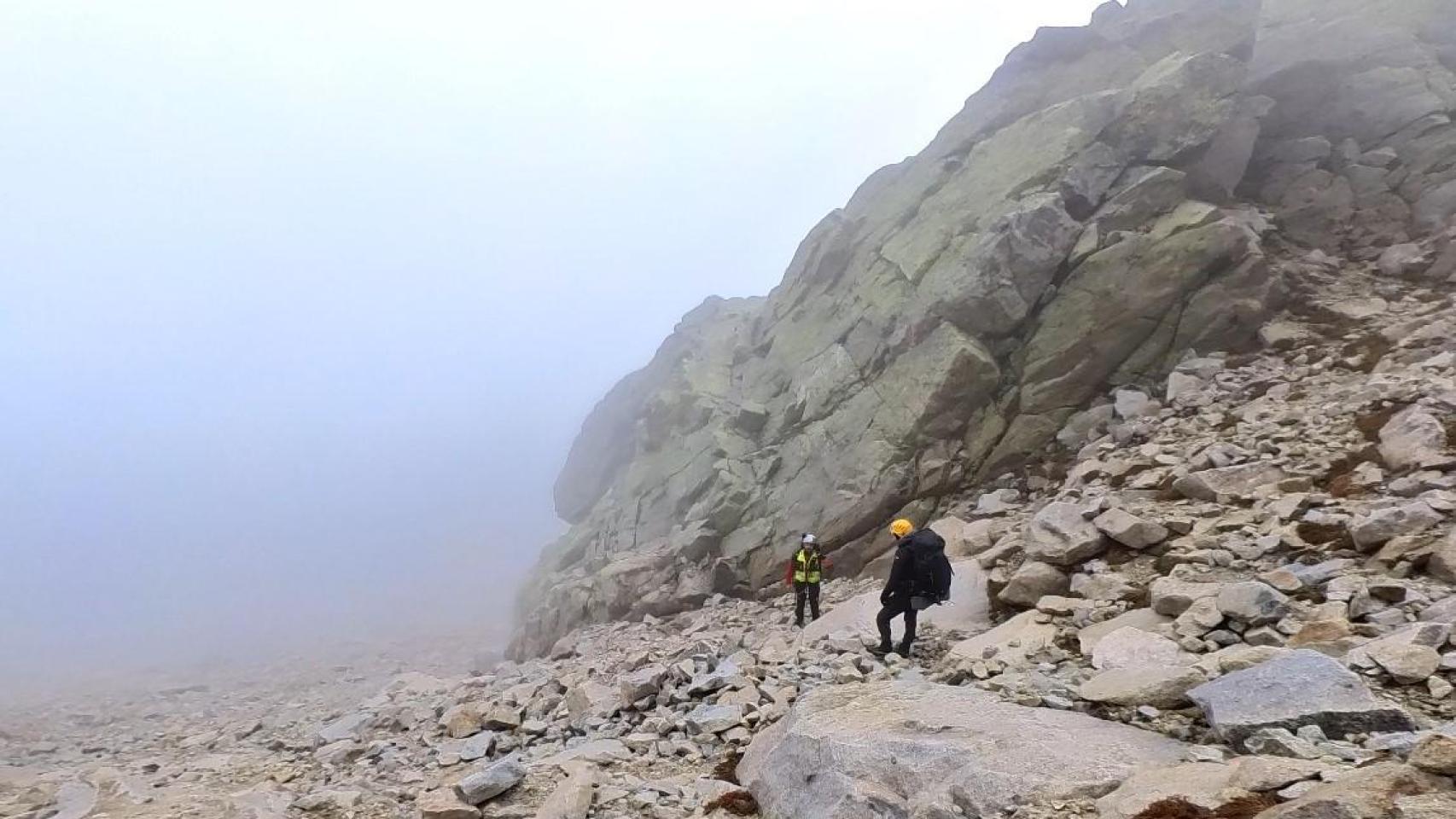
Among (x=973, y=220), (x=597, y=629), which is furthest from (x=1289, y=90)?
(x=597, y=629)

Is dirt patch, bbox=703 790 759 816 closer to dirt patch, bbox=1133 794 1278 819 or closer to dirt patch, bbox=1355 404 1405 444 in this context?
dirt patch, bbox=1133 794 1278 819

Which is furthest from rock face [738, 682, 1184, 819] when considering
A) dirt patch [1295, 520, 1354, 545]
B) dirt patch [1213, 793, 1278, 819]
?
→ dirt patch [1295, 520, 1354, 545]

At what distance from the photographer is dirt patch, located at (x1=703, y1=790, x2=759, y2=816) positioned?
7.25 meters

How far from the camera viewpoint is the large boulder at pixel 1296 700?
5.58 m

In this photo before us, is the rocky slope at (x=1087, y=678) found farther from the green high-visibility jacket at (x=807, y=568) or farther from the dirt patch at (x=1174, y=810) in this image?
the green high-visibility jacket at (x=807, y=568)

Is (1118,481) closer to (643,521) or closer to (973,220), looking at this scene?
(973,220)

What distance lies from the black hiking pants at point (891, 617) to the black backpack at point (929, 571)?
26 cm

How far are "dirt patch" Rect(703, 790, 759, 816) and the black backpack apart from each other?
488 centimetres

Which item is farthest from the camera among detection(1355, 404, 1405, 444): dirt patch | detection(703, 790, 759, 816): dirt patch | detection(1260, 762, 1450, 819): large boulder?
detection(1355, 404, 1405, 444): dirt patch

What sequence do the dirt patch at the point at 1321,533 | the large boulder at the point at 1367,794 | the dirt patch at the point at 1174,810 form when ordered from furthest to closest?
the dirt patch at the point at 1321,533 → the dirt patch at the point at 1174,810 → the large boulder at the point at 1367,794

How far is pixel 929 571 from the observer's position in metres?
11.3

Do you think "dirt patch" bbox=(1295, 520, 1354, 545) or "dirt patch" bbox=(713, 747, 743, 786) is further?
"dirt patch" bbox=(1295, 520, 1354, 545)

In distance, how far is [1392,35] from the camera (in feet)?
85.6

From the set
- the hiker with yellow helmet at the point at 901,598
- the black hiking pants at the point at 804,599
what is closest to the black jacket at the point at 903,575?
the hiker with yellow helmet at the point at 901,598
